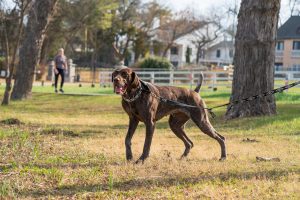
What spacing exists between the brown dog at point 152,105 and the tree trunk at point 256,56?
21.1ft

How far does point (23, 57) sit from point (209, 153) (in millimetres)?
15076

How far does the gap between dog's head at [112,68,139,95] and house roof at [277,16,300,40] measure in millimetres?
67442

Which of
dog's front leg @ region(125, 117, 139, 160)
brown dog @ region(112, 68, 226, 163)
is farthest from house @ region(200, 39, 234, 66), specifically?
dog's front leg @ region(125, 117, 139, 160)

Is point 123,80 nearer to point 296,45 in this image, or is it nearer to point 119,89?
point 119,89

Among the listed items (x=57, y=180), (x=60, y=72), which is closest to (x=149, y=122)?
(x=57, y=180)

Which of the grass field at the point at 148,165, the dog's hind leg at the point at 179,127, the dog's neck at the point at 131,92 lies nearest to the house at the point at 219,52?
the grass field at the point at 148,165

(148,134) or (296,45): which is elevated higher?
(296,45)

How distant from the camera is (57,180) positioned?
625cm

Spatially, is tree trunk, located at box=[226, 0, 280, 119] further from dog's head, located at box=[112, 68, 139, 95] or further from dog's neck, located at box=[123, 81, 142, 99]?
dog's head, located at box=[112, 68, 139, 95]

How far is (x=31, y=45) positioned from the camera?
879 inches

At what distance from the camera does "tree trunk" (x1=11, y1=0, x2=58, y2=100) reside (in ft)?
71.7

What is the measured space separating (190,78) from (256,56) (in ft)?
45.9

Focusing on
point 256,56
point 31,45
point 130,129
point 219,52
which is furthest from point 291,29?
point 130,129

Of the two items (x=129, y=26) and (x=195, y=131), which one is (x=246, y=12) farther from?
(x=129, y=26)
